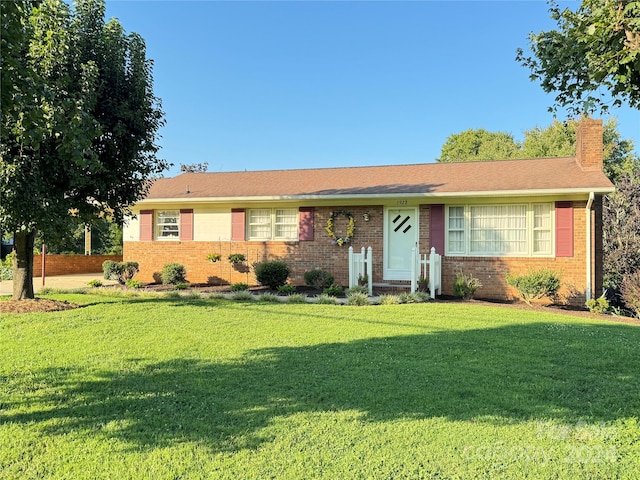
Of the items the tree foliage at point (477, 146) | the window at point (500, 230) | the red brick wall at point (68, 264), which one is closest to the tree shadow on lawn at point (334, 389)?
the window at point (500, 230)

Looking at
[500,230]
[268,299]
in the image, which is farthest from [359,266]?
[500,230]

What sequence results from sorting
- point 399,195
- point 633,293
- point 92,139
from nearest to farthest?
1. point 92,139
2. point 633,293
3. point 399,195

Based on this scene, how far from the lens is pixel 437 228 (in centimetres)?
1281

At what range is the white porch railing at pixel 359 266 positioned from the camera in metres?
12.3

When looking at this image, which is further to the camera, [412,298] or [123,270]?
[123,270]

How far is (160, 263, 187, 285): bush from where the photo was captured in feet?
47.4

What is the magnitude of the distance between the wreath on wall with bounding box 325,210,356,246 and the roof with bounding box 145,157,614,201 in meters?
0.65

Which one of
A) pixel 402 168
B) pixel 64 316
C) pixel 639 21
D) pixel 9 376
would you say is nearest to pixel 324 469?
pixel 639 21

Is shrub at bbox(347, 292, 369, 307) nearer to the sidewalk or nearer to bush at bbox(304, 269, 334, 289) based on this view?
bush at bbox(304, 269, 334, 289)

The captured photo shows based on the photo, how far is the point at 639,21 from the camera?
2.92 metres

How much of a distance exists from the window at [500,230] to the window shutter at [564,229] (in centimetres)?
28

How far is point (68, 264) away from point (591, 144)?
21.7m

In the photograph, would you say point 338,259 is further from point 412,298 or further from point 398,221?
point 412,298

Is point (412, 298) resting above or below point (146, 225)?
below
